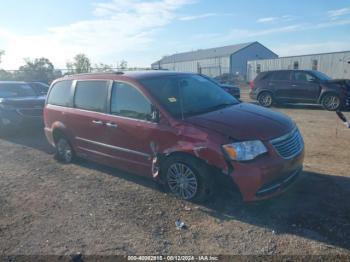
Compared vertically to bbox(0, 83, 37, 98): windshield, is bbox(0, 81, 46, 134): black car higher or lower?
lower

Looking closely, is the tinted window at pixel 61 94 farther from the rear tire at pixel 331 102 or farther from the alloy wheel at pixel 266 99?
the rear tire at pixel 331 102

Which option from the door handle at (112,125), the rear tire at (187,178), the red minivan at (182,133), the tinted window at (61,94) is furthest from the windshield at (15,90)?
the rear tire at (187,178)

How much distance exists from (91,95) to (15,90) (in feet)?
20.2

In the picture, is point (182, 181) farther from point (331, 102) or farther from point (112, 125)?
point (331, 102)

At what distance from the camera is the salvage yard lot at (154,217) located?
11.2 feet

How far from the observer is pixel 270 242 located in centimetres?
341

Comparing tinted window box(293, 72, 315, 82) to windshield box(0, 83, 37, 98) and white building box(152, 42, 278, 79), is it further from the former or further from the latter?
white building box(152, 42, 278, 79)

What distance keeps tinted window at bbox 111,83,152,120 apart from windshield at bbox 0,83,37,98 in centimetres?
660

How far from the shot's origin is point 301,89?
13.4 metres

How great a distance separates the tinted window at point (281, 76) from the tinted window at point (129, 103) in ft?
34.9

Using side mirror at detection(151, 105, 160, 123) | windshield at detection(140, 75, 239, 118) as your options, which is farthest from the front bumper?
side mirror at detection(151, 105, 160, 123)

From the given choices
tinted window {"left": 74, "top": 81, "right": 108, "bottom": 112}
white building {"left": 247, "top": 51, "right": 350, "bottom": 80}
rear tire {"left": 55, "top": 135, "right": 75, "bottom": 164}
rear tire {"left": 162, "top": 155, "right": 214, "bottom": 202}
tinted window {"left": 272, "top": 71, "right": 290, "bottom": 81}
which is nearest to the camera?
rear tire {"left": 162, "top": 155, "right": 214, "bottom": 202}

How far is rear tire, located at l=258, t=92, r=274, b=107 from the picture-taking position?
47.1 ft

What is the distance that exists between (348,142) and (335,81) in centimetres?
644
